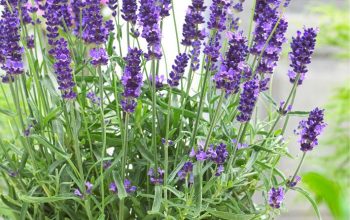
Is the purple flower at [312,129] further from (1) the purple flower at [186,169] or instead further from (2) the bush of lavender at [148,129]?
(1) the purple flower at [186,169]

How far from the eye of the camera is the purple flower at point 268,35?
28.2 inches

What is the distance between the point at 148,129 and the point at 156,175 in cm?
8

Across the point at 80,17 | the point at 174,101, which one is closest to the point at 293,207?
the point at 174,101

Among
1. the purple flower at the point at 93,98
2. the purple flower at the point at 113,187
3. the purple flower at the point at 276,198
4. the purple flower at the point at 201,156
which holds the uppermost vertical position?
the purple flower at the point at 93,98

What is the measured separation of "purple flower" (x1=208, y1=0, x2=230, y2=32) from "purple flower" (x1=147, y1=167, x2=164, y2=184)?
18 cm

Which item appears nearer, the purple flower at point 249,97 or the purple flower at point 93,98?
the purple flower at point 249,97

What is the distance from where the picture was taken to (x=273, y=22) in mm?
720

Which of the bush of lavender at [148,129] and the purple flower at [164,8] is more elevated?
the purple flower at [164,8]

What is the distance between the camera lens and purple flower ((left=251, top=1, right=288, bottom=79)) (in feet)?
2.35

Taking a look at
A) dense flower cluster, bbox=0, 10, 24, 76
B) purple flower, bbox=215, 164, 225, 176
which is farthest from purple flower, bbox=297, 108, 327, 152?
dense flower cluster, bbox=0, 10, 24, 76

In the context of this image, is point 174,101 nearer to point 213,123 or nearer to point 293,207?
point 213,123

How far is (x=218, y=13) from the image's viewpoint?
684 millimetres

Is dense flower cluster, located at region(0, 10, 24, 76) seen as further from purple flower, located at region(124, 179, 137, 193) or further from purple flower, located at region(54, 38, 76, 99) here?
purple flower, located at region(124, 179, 137, 193)

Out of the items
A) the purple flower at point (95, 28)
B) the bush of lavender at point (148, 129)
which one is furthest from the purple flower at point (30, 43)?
the purple flower at point (95, 28)
